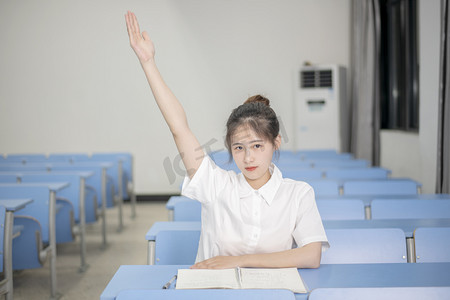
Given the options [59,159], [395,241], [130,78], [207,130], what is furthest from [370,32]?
[395,241]

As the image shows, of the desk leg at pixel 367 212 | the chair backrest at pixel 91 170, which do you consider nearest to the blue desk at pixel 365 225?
the desk leg at pixel 367 212

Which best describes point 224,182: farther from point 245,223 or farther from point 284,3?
point 284,3

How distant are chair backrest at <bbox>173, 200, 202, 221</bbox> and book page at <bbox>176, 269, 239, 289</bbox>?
132cm

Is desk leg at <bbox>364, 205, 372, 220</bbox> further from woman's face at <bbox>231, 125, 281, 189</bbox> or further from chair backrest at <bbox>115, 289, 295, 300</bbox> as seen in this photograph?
chair backrest at <bbox>115, 289, 295, 300</bbox>

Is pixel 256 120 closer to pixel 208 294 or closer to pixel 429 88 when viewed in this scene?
pixel 208 294

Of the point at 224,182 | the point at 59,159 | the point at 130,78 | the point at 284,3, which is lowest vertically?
the point at 59,159

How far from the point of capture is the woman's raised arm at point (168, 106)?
165cm

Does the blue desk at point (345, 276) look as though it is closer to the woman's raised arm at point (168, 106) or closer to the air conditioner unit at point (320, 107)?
the woman's raised arm at point (168, 106)

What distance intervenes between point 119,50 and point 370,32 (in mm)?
3839

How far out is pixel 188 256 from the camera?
213 centimetres

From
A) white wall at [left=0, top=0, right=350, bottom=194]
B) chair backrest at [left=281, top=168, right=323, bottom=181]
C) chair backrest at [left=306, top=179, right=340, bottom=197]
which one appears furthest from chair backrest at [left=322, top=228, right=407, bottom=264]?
white wall at [left=0, top=0, right=350, bottom=194]

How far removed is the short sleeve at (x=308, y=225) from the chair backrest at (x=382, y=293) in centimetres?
37

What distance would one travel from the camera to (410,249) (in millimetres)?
2104

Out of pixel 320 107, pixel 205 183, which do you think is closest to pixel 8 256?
pixel 205 183
